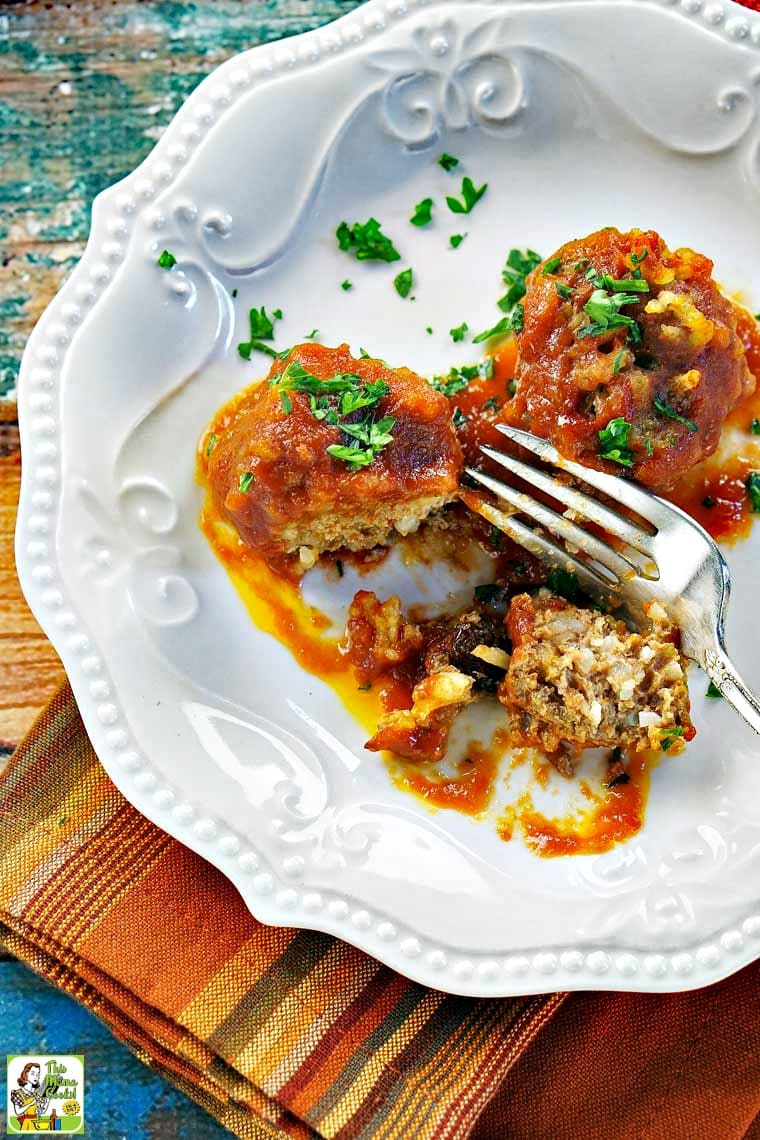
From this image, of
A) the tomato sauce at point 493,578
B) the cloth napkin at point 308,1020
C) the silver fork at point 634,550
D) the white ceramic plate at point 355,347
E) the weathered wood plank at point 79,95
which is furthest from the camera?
the weathered wood plank at point 79,95

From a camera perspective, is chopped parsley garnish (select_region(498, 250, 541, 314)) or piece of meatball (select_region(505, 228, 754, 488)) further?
chopped parsley garnish (select_region(498, 250, 541, 314))

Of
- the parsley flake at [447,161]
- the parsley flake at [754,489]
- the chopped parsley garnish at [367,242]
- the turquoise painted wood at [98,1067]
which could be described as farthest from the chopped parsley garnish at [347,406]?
the turquoise painted wood at [98,1067]

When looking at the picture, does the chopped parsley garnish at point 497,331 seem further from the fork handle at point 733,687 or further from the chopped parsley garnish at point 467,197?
the fork handle at point 733,687

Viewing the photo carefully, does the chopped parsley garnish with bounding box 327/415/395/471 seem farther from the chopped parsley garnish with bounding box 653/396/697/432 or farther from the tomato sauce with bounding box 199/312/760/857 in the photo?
the chopped parsley garnish with bounding box 653/396/697/432

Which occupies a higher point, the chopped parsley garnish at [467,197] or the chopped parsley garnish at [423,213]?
the chopped parsley garnish at [467,197]

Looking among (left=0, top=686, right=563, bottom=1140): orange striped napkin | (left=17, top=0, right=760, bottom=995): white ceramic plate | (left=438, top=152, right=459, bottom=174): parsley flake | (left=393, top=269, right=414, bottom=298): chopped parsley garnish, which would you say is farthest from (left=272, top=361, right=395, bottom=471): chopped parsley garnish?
(left=0, top=686, right=563, bottom=1140): orange striped napkin

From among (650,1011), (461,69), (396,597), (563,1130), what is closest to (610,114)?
(461,69)

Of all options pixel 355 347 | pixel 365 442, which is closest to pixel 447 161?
pixel 355 347

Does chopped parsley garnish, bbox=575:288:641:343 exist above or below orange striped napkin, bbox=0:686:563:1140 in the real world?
above
